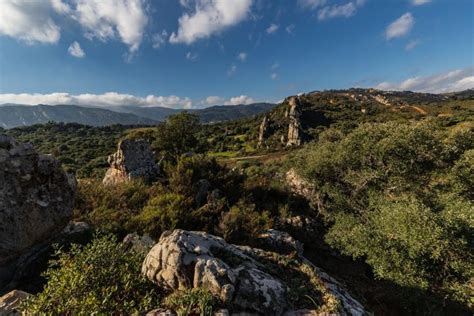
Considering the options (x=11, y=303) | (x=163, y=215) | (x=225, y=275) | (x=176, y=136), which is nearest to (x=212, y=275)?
(x=225, y=275)

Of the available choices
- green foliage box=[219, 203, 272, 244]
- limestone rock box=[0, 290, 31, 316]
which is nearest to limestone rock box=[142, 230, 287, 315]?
limestone rock box=[0, 290, 31, 316]

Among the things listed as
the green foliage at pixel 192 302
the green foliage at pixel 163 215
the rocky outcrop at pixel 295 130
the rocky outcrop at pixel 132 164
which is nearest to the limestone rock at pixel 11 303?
the green foliage at pixel 192 302

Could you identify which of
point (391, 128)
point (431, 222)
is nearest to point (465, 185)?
point (391, 128)

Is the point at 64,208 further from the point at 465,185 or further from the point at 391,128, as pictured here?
the point at 465,185

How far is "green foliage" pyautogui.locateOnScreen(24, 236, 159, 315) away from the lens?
402 centimetres

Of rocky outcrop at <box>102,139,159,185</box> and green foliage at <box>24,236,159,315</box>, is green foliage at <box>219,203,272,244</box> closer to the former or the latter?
green foliage at <box>24,236,159,315</box>

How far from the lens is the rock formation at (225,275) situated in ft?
15.4

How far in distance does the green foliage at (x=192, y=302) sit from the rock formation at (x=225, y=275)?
0.24m

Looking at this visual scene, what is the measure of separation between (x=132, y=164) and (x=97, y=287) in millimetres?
12467

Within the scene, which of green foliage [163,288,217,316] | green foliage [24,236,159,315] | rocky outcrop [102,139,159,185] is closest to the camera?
green foliage [24,236,159,315]

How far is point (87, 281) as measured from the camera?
15.1 ft

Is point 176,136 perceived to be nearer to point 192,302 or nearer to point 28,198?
point 28,198

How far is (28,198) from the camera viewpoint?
7.30 metres

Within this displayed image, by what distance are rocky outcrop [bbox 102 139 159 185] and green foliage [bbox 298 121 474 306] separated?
10292 millimetres
